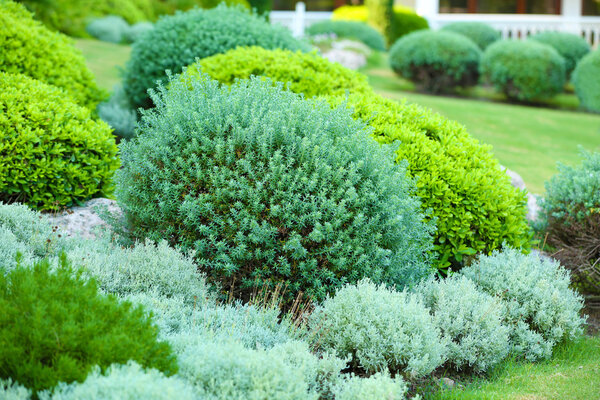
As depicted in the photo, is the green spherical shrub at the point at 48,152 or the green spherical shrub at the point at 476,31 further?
the green spherical shrub at the point at 476,31

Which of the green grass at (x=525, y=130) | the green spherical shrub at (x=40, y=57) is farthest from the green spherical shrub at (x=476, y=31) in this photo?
the green spherical shrub at (x=40, y=57)

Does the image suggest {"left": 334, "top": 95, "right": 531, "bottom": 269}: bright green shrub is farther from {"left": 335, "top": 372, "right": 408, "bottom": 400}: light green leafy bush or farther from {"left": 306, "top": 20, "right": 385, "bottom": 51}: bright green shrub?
{"left": 306, "top": 20, "right": 385, "bottom": 51}: bright green shrub

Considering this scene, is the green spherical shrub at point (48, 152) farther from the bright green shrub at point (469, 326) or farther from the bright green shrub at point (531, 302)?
the bright green shrub at point (531, 302)

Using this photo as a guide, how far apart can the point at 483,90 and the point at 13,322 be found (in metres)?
18.5

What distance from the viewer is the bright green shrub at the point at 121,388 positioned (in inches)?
94.8

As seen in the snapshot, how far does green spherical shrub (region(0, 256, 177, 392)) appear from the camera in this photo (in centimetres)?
261

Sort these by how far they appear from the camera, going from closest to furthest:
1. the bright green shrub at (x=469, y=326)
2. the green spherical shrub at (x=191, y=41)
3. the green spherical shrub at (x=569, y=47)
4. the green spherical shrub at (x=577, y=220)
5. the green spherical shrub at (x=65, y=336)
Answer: the green spherical shrub at (x=65, y=336), the bright green shrub at (x=469, y=326), the green spherical shrub at (x=577, y=220), the green spherical shrub at (x=191, y=41), the green spherical shrub at (x=569, y=47)

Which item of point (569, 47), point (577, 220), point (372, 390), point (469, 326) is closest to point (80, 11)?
point (569, 47)

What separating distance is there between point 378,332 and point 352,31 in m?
18.3

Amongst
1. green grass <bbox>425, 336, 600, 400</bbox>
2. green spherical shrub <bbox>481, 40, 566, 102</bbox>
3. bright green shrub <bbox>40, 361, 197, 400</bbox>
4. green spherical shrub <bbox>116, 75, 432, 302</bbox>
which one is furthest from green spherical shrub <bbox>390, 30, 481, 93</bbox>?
bright green shrub <bbox>40, 361, 197, 400</bbox>

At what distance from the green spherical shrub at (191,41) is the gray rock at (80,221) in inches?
131

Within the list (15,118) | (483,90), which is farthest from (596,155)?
(483,90)

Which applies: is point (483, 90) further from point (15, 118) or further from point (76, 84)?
point (15, 118)

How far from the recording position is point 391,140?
17.0ft
